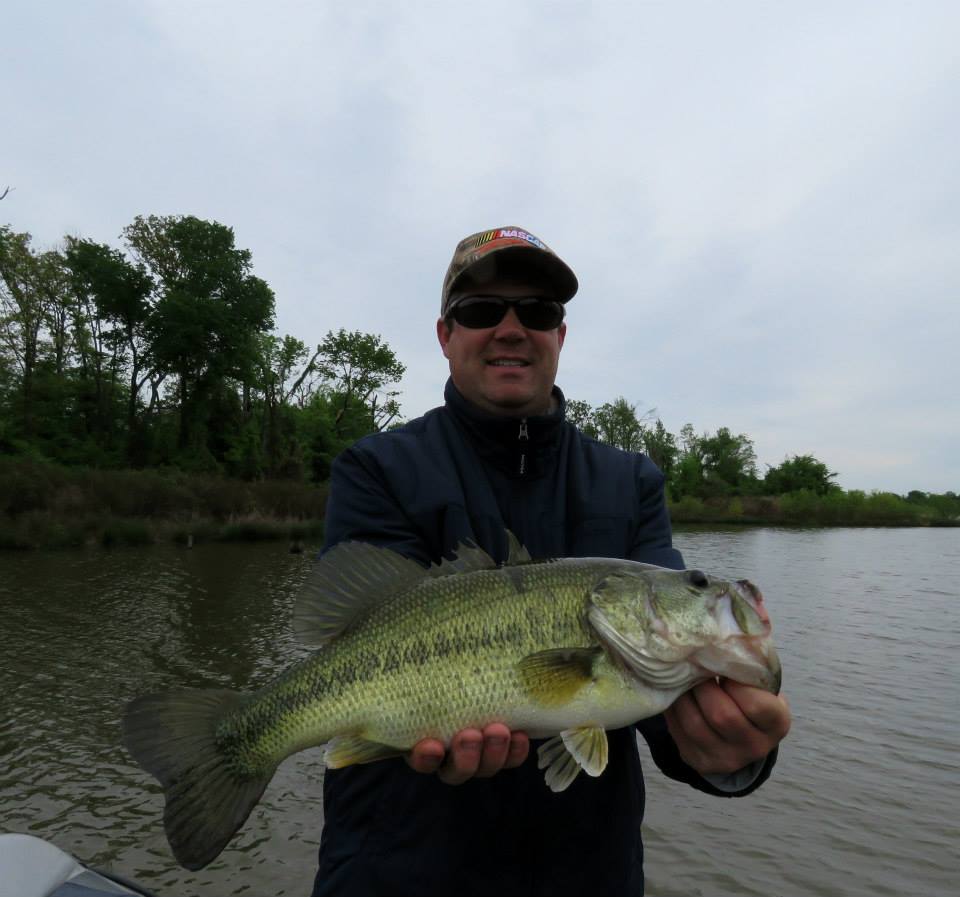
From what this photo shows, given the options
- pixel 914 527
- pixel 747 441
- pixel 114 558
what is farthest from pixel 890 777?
pixel 747 441

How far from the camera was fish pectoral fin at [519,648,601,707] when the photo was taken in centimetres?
221

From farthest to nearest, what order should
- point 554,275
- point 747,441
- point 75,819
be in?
point 747,441, point 75,819, point 554,275

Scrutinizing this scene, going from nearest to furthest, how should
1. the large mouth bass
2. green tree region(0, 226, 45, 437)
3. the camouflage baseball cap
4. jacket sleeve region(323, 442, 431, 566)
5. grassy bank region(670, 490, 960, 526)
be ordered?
the large mouth bass
jacket sleeve region(323, 442, 431, 566)
the camouflage baseball cap
green tree region(0, 226, 45, 437)
grassy bank region(670, 490, 960, 526)

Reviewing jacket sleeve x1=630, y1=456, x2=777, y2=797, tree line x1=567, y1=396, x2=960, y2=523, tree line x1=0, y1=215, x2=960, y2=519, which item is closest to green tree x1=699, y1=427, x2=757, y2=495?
tree line x1=567, y1=396, x2=960, y2=523

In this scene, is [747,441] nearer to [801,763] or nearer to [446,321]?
[801,763]

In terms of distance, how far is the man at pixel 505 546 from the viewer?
225cm

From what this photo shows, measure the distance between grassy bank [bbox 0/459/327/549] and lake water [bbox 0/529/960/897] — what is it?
18.1 ft

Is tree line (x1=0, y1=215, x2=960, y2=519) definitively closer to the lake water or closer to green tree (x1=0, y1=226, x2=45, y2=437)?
green tree (x1=0, y1=226, x2=45, y2=437)

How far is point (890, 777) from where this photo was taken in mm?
8273

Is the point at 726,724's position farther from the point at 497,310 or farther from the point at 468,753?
the point at 497,310

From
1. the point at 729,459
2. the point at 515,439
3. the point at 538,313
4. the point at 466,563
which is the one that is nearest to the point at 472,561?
the point at 466,563

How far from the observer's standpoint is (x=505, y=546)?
2.74 meters

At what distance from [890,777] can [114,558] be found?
902 inches

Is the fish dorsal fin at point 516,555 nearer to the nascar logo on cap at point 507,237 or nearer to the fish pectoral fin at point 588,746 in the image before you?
the fish pectoral fin at point 588,746
